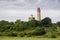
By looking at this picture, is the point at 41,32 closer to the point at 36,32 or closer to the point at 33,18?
the point at 36,32

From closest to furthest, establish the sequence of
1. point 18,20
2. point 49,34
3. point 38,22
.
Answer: point 49,34, point 18,20, point 38,22

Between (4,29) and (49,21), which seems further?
(49,21)

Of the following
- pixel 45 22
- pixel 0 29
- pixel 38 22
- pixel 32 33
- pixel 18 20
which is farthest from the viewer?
pixel 45 22

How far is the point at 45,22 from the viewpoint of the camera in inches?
3435

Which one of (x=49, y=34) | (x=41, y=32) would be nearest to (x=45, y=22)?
(x=41, y=32)

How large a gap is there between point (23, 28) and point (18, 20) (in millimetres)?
11731

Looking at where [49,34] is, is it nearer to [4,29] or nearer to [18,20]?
[4,29]

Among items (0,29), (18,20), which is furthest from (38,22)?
(0,29)

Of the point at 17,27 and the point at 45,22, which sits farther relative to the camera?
the point at 45,22

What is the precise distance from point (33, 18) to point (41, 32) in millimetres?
35111

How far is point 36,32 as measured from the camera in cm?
4834

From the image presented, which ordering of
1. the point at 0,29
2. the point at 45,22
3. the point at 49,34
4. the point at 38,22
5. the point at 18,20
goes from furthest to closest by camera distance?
the point at 45,22 < the point at 38,22 < the point at 18,20 < the point at 0,29 < the point at 49,34

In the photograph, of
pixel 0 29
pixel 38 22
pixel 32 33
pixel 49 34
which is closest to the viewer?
pixel 49 34

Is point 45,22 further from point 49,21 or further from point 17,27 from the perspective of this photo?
point 17,27
